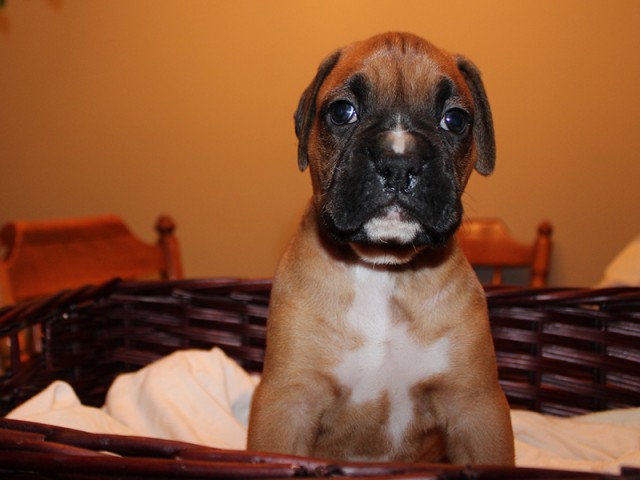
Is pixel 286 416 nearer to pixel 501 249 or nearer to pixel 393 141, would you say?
pixel 393 141

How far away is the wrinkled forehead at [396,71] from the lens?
1.55 metres

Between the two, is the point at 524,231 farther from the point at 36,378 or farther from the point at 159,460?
the point at 159,460

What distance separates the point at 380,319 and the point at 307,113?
519 millimetres

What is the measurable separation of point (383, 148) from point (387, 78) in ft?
0.83

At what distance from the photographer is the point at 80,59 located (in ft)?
13.4

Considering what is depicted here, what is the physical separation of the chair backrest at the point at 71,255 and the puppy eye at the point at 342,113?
4.95 feet

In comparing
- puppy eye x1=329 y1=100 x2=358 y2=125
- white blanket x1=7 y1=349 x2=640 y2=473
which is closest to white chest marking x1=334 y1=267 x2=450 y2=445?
puppy eye x1=329 y1=100 x2=358 y2=125

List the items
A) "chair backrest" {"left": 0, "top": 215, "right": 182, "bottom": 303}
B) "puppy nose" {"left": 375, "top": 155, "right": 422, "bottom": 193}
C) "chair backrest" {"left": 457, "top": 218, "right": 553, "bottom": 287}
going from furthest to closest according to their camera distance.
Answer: "chair backrest" {"left": 457, "top": 218, "right": 553, "bottom": 287}
"chair backrest" {"left": 0, "top": 215, "right": 182, "bottom": 303}
"puppy nose" {"left": 375, "top": 155, "right": 422, "bottom": 193}

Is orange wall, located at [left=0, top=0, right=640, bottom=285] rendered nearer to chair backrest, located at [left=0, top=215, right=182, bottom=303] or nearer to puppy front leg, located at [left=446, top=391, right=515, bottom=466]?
chair backrest, located at [left=0, top=215, right=182, bottom=303]

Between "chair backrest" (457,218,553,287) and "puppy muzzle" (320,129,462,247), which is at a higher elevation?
"puppy muzzle" (320,129,462,247)

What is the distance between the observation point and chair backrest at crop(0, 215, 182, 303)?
2699mm

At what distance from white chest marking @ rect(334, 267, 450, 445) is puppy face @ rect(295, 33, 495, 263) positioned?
0.32 ft

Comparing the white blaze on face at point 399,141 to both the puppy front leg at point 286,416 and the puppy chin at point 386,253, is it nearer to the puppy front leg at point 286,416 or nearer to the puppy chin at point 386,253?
the puppy chin at point 386,253

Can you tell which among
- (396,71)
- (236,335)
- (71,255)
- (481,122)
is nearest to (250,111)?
(71,255)
